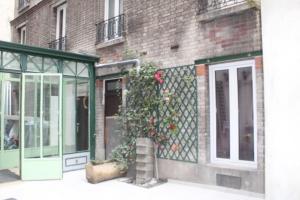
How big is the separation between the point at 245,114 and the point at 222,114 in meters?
0.48

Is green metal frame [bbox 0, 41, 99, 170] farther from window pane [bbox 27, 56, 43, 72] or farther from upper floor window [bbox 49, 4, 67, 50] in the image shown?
upper floor window [bbox 49, 4, 67, 50]

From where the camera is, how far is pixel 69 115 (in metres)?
8.40

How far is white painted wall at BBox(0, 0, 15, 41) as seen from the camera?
14.6 meters

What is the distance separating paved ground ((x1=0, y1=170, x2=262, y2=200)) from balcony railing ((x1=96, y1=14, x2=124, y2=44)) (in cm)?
382

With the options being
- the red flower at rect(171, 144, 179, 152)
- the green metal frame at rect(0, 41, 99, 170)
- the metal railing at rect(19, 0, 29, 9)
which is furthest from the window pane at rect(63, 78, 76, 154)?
the metal railing at rect(19, 0, 29, 9)

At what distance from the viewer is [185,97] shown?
643 centimetres

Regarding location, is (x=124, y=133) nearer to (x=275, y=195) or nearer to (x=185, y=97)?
(x=185, y=97)

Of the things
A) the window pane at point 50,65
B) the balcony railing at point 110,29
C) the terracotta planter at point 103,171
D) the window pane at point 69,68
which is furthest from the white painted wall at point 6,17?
the terracotta planter at point 103,171

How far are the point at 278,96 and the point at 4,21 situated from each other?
15529mm

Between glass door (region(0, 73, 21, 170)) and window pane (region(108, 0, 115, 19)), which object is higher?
window pane (region(108, 0, 115, 19))

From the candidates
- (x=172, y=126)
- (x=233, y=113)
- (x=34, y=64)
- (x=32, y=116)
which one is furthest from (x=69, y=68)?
(x=233, y=113)

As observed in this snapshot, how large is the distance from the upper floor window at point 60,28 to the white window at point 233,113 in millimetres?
6139

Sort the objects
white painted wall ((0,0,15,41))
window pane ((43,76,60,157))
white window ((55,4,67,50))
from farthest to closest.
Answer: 1. white painted wall ((0,0,15,41))
2. white window ((55,4,67,50))
3. window pane ((43,76,60,157))

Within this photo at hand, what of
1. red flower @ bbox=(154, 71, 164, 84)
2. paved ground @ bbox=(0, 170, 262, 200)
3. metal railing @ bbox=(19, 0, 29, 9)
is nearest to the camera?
paved ground @ bbox=(0, 170, 262, 200)
